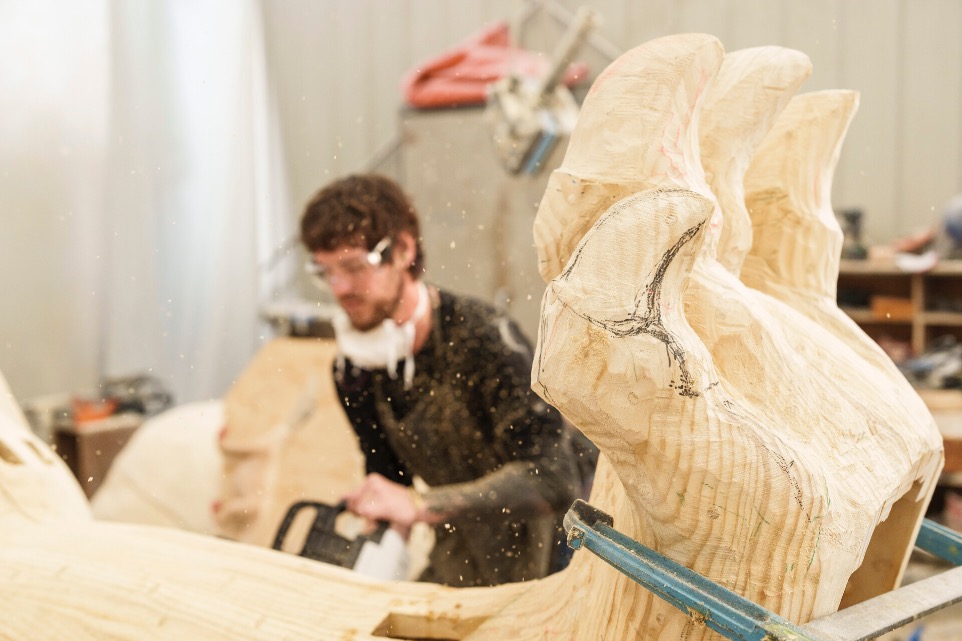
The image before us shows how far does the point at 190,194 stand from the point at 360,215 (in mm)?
1175

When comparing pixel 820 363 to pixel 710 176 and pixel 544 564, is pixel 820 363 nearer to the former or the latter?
pixel 710 176

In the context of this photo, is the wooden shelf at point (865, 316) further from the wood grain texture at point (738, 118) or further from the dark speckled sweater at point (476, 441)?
the wood grain texture at point (738, 118)

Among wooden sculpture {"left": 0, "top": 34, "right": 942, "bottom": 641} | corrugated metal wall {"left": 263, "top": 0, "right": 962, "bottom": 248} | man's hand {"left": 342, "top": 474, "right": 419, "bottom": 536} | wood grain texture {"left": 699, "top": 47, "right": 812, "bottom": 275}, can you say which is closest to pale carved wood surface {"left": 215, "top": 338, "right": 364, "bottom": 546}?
man's hand {"left": 342, "top": 474, "right": 419, "bottom": 536}

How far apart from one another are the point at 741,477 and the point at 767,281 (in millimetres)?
287

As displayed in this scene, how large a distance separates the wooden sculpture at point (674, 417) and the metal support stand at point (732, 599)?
0.02 metres

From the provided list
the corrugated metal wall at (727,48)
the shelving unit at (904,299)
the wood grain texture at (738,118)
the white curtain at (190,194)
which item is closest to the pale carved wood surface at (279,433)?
the white curtain at (190,194)

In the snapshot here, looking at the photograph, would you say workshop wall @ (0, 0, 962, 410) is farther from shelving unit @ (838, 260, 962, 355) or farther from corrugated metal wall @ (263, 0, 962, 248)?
shelving unit @ (838, 260, 962, 355)

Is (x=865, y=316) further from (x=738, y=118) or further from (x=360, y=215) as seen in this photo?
(x=738, y=118)

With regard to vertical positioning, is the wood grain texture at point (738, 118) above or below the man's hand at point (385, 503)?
above

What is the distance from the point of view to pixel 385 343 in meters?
1.12

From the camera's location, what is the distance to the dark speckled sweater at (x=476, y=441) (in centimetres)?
88

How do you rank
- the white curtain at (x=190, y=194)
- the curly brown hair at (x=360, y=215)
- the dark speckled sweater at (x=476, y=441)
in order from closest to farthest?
the dark speckled sweater at (x=476, y=441), the curly brown hair at (x=360, y=215), the white curtain at (x=190, y=194)

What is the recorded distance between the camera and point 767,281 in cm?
69

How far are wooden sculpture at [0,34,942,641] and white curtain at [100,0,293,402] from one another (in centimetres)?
76
